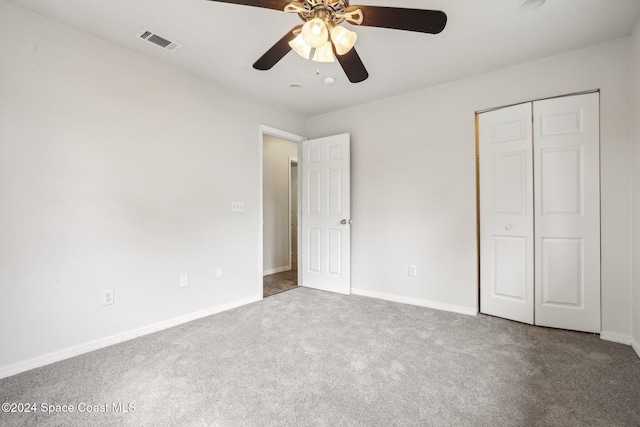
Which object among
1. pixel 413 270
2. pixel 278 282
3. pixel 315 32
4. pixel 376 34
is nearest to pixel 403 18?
pixel 315 32

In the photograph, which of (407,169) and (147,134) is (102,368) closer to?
(147,134)

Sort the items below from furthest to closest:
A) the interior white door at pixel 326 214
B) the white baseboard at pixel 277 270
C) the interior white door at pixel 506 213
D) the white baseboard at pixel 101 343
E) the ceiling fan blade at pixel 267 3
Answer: the white baseboard at pixel 277 270, the interior white door at pixel 326 214, the interior white door at pixel 506 213, the white baseboard at pixel 101 343, the ceiling fan blade at pixel 267 3

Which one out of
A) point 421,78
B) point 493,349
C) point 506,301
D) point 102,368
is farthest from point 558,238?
point 102,368

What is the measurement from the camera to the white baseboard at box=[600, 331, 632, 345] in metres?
2.34

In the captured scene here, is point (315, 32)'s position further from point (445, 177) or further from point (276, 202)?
point (276, 202)

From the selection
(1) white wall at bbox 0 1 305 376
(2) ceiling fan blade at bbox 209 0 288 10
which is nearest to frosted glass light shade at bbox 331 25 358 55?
(2) ceiling fan blade at bbox 209 0 288 10

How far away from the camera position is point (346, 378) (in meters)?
1.87

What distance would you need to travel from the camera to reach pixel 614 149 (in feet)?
7.88

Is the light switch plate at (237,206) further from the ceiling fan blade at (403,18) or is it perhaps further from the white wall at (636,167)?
the white wall at (636,167)

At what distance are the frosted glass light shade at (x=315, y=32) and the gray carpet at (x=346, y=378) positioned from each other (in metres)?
1.97

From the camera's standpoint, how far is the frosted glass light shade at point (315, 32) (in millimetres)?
1482

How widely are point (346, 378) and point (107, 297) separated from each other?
200 centimetres

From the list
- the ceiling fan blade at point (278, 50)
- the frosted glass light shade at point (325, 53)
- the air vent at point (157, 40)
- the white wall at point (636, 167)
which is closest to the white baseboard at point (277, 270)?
the air vent at point (157, 40)

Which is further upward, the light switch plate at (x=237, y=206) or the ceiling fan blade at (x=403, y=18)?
the ceiling fan blade at (x=403, y=18)
